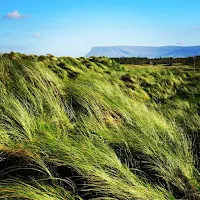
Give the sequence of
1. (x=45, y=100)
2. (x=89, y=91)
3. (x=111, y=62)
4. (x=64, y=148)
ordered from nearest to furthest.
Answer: (x=64, y=148) < (x=45, y=100) < (x=89, y=91) < (x=111, y=62)

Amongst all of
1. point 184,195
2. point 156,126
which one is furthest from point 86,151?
point 156,126

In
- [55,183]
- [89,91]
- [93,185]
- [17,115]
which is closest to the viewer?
[93,185]

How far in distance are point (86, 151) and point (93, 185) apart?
389mm

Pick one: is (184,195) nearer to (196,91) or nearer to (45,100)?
(45,100)

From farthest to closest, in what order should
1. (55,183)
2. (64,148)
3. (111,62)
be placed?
1. (111,62)
2. (64,148)
3. (55,183)

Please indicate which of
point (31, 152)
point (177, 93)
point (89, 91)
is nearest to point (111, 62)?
point (177, 93)

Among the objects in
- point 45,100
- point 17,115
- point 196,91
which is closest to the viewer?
point 17,115

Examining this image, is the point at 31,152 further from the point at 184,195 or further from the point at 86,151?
the point at 184,195

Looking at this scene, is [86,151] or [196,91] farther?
[196,91]

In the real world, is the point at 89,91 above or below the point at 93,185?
above

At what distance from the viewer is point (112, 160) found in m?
2.39

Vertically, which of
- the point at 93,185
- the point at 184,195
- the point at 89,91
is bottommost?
the point at 184,195

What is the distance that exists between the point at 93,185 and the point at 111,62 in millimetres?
11042

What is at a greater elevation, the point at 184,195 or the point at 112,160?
the point at 112,160
